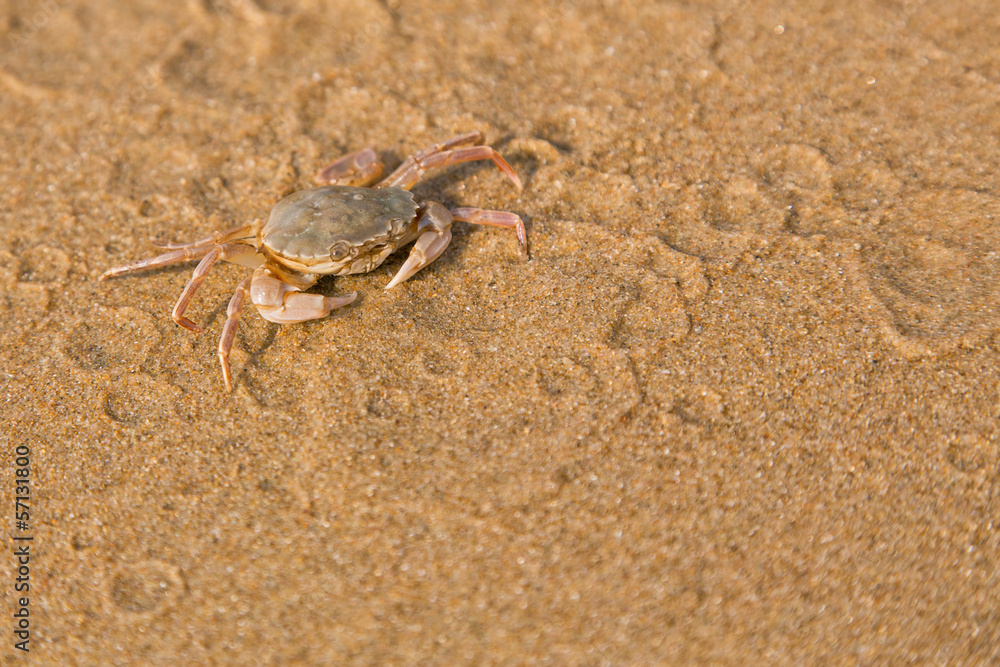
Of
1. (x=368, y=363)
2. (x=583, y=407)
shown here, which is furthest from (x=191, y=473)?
(x=583, y=407)

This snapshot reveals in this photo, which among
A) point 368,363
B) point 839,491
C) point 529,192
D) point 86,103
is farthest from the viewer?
point 86,103

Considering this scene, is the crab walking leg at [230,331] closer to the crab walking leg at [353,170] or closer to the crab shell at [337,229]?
the crab shell at [337,229]

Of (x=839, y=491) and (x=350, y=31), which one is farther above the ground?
(x=350, y=31)

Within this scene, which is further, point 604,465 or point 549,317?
point 549,317

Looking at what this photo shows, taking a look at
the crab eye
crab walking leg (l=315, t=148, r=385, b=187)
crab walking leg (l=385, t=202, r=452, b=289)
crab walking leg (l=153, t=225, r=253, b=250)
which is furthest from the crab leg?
crab walking leg (l=153, t=225, r=253, b=250)

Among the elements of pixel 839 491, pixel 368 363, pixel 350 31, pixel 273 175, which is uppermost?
pixel 350 31

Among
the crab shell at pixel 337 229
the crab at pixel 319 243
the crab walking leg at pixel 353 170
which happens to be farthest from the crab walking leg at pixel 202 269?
the crab walking leg at pixel 353 170

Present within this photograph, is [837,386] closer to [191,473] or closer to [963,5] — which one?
[191,473]

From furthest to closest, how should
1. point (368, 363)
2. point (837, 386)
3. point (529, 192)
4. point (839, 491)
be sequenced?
point (529, 192) → point (368, 363) → point (837, 386) → point (839, 491)
